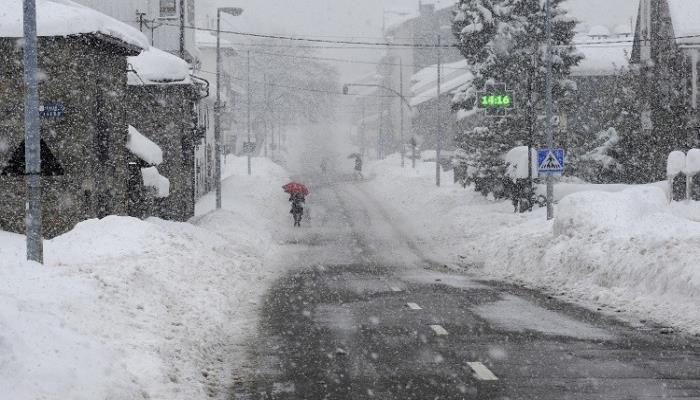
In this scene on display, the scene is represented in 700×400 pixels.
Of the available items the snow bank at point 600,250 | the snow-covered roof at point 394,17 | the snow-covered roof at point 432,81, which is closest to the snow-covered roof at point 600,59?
the snow-covered roof at point 432,81

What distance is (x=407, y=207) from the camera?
44438 millimetres

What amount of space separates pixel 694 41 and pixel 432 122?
152 ft

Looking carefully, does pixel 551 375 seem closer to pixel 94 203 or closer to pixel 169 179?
pixel 94 203

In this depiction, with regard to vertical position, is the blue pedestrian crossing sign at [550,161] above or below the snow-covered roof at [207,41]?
below

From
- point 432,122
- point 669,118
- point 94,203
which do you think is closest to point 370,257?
point 94,203

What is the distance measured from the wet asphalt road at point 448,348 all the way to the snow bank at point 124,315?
0.66 meters

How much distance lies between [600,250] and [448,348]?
7762 millimetres

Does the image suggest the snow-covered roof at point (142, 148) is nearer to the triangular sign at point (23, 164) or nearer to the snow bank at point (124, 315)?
the snow bank at point (124, 315)

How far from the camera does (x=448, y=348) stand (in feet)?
37.1

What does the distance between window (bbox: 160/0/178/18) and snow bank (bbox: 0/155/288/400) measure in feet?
95.3

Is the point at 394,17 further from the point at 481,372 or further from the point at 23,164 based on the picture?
the point at 481,372

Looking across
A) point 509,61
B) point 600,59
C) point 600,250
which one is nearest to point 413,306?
point 600,250

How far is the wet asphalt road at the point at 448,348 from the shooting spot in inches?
357

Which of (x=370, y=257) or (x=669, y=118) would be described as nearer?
(x=370, y=257)
